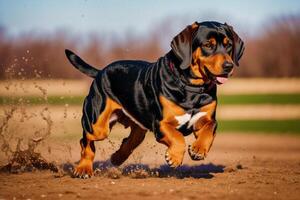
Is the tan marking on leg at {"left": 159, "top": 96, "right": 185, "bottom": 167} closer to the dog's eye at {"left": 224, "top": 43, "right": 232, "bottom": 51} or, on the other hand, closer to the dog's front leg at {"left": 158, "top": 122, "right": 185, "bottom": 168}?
the dog's front leg at {"left": 158, "top": 122, "right": 185, "bottom": 168}

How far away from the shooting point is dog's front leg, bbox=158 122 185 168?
6.96 metres

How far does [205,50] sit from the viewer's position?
7105 millimetres

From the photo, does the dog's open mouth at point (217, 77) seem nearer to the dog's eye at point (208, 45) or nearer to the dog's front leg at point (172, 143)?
the dog's eye at point (208, 45)

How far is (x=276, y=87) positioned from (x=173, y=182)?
32780 millimetres

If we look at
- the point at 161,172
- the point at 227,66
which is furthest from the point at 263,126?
the point at 227,66

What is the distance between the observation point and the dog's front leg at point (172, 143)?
22.9 ft

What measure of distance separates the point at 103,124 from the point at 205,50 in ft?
6.38

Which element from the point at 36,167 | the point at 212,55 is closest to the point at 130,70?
the point at 212,55

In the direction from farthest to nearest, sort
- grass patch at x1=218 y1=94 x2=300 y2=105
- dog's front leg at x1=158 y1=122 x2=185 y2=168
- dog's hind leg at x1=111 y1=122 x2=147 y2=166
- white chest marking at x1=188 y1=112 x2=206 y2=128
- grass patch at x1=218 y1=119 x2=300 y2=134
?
grass patch at x1=218 y1=94 x2=300 y2=105
grass patch at x1=218 y1=119 x2=300 y2=134
dog's hind leg at x1=111 y1=122 x2=147 y2=166
white chest marking at x1=188 y1=112 x2=206 y2=128
dog's front leg at x1=158 y1=122 x2=185 y2=168

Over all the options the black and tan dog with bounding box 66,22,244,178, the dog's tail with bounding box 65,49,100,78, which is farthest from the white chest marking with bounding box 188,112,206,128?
the dog's tail with bounding box 65,49,100,78

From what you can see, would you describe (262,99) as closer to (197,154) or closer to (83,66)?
(83,66)

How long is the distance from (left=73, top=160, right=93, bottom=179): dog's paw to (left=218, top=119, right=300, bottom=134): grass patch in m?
13.6

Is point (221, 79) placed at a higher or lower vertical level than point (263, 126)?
lower

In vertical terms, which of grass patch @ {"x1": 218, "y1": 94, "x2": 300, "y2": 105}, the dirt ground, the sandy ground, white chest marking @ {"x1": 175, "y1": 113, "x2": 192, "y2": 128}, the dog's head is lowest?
the dirt ground
